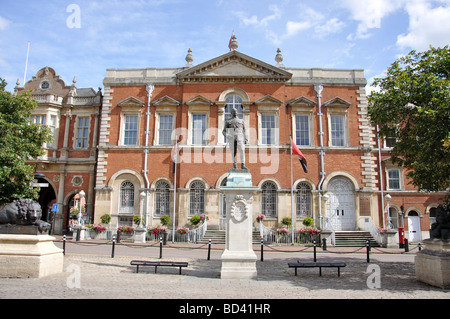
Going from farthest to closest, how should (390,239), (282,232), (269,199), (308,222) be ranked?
1. (269,199)
2. (308,222)
3. (282,232)
4. (390,239)

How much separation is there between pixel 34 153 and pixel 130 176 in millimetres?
7057

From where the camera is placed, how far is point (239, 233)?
10.0m

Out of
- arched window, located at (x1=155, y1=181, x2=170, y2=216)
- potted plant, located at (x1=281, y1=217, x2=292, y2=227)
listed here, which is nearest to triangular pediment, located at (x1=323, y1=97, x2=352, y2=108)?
potted plant, located at (x1=281, y1=217, x2=292, y2=227)

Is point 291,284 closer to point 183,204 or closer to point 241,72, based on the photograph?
point 183,204

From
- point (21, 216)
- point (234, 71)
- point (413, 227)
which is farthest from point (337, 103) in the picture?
point (21, 216)

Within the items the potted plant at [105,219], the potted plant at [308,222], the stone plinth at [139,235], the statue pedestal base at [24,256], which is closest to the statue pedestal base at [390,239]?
the potted plant at [308,222]

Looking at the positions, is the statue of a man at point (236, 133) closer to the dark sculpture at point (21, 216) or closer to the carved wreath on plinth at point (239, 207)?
the carved wreath on plinth at point (239, 207)

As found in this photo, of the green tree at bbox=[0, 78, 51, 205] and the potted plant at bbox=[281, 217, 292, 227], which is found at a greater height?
the green tree at bbox=[0, 78, 51, 205]

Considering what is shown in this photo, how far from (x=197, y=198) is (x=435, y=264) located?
16905 mm

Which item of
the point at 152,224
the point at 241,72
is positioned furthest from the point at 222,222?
the point at 241,72

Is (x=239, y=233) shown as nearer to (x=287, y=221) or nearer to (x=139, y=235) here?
(x=139, y=235)

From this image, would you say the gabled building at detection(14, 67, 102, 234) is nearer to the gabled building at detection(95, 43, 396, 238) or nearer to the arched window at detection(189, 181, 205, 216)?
the gabled building at detection(95, 43, 396, 238)

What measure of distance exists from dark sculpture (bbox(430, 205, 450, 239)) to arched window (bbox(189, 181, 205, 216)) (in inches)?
641

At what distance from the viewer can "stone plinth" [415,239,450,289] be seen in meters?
8.81
